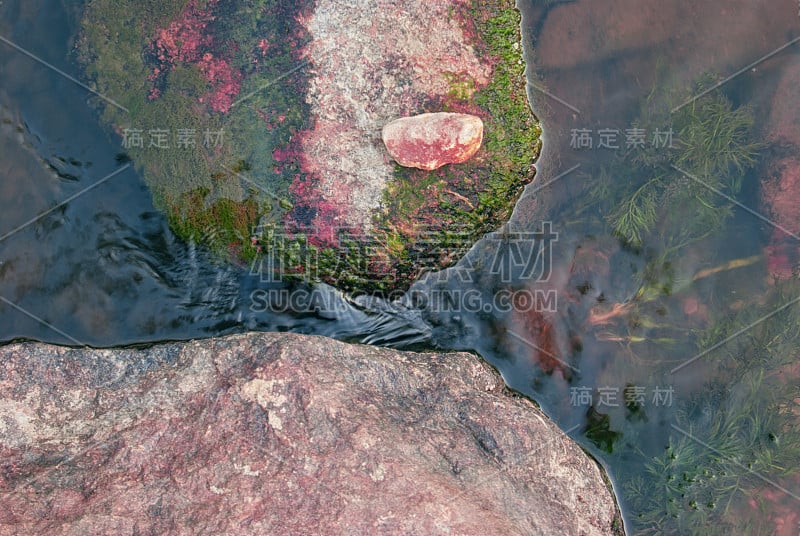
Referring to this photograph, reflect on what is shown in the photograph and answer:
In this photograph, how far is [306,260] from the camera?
477cm

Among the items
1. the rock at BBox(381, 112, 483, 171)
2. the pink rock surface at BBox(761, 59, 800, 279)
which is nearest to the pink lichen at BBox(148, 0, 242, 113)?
the rock at BBox(381, 112, 483, 171)

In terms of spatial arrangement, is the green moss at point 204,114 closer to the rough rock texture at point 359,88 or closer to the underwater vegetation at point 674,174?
the rough rock texture at point 359,88

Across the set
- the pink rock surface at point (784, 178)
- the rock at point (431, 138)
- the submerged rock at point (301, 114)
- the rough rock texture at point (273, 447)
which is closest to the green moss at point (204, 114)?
the submerged rock at point (301, 114)

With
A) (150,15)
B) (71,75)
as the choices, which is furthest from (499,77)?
(71,75)

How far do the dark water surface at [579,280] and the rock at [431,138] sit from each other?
3.03ft

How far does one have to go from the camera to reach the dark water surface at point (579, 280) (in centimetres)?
475

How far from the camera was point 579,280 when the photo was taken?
5000 mm

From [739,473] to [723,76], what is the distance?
3617 millimetres

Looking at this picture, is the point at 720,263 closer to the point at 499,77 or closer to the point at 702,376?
the point at 702,376

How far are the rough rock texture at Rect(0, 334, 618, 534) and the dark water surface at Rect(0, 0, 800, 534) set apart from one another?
0.65 metres

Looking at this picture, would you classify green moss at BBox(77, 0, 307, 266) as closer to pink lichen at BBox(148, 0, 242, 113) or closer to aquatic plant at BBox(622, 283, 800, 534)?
pink lichen at BBox(148, 0, 242, 113)

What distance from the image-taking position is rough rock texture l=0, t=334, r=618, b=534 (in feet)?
10.4

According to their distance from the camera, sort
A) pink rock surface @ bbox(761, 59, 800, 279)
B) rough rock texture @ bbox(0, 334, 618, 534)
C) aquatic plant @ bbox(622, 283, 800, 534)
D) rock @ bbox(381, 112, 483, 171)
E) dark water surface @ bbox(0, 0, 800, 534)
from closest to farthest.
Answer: rough rock texture @ bbox(0, 334, 618, 534) < rock @ bbox(381, 112, 483, 171) < dark water surface @ bbox(0, 0, 800, 534) < aquatic plant @ bbox(622, 283, 800, 534) < pink rock surface @ bbox(761, 59, 800, 279)

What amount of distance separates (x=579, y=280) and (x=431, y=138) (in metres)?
1.89
